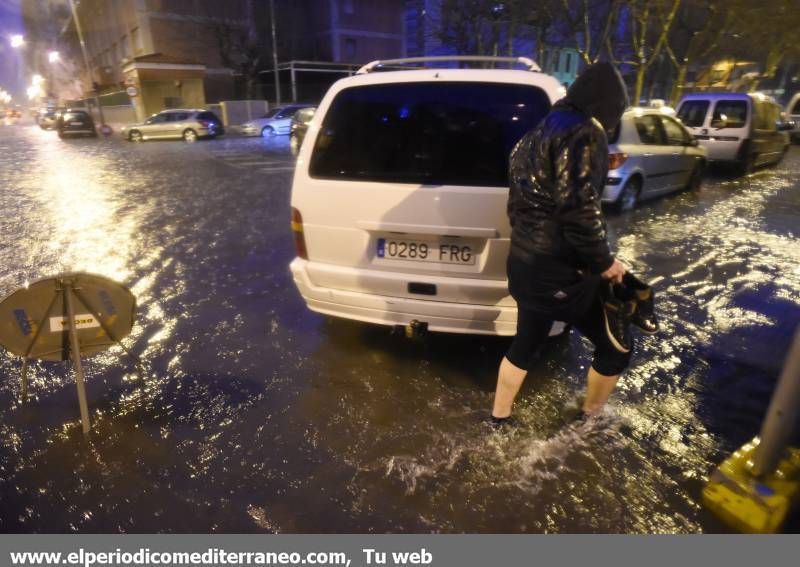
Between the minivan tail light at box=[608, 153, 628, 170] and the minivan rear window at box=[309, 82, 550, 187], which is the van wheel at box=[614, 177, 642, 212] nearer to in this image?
the minivan tail light at box=[608, 153, 628, 170]

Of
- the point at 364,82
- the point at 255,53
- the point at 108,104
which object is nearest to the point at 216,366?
the point at 364,82

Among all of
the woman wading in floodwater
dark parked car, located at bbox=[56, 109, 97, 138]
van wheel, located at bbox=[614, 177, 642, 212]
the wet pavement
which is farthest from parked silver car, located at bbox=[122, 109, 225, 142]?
the woman wading in floodwater

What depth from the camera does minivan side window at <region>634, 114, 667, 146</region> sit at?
7500mm

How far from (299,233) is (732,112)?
11.6 m

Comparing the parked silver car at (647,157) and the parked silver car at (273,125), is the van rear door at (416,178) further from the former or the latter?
the parked silver car at (273,125)

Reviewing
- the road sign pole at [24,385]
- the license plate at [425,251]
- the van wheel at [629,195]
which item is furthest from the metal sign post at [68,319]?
the van wheel at [629,195]

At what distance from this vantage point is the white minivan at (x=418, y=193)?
114 inches

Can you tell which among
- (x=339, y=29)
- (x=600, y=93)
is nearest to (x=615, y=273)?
(x=600, y=93)

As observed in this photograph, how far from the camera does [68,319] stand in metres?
2.91

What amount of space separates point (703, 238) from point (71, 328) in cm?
687

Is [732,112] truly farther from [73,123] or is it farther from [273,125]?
[73,123]

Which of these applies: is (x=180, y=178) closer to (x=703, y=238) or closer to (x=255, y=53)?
(x=703, y=238)

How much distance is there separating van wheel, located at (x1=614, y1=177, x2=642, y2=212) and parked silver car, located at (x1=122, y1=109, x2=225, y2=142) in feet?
67.9

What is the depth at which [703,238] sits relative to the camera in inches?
253
